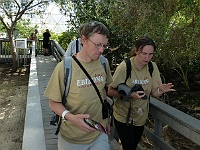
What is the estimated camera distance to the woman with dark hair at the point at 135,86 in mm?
2330

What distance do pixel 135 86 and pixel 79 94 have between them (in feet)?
2.16

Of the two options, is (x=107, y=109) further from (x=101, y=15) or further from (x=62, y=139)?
(x=101, y=15)

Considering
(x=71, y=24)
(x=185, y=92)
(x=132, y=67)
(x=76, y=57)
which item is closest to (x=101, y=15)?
(x=71, y=24)

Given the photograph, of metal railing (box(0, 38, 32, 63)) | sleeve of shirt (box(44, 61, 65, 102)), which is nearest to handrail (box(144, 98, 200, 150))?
sleeve of shirt (box(44, 61, 65, 102))

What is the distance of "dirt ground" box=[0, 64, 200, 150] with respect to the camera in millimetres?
5575

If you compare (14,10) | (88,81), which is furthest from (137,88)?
(14,10)

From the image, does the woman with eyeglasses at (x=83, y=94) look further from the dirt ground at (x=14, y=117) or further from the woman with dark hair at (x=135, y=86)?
the dirt ground at (x=14, y=117)

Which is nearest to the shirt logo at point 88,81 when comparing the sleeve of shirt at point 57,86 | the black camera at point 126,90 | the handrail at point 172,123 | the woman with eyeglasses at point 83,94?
the woman with eyeglasses at point 83,94

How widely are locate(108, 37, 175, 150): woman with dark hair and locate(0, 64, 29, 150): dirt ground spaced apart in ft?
10.3

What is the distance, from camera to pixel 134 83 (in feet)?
7.72

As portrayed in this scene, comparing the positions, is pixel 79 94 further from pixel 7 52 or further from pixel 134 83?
pixel 7 52

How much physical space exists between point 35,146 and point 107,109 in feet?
1.72

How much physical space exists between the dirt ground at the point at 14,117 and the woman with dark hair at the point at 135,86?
10.2 ft

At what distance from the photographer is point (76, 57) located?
178 cm
